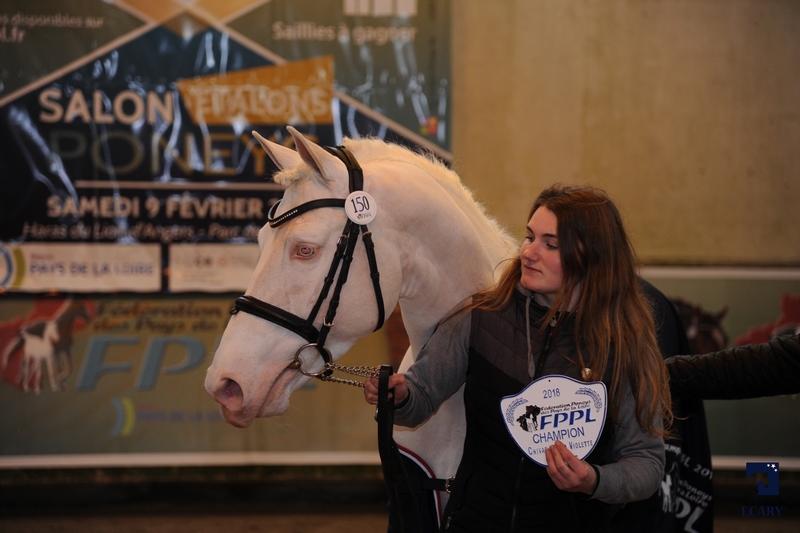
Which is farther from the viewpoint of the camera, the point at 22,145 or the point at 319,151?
the point at 22,145

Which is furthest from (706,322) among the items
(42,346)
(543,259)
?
(42,346)

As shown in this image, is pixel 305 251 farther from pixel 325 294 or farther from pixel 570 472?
pixel 570 472

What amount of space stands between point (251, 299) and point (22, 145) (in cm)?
297

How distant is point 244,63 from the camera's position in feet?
11.9

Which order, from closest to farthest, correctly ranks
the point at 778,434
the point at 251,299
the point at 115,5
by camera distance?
the point at 251,299, the point at 115,5, the point at 778,434

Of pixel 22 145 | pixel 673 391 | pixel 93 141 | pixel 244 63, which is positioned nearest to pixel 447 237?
pixel 673 391

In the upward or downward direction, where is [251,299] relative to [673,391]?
upward

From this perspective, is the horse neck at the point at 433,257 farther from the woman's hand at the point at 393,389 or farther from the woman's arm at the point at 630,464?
the woman's arm at the point at 630,464

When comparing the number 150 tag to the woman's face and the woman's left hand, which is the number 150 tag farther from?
the woman's left hand

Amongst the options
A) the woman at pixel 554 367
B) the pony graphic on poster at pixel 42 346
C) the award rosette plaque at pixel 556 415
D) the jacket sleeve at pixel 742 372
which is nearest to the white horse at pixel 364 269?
the woman at pixel 554 367

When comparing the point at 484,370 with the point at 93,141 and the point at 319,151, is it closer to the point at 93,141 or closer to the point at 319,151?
the point at 319,151

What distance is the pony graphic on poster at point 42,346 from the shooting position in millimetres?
3688

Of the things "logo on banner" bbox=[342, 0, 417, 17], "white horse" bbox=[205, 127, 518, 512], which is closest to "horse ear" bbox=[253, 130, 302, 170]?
"white horse" bbox=[205, 127, 518, 512]

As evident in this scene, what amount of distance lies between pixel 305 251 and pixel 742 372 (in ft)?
3.53
